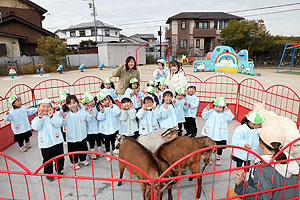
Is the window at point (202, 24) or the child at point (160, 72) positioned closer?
the child at point (160, 72)

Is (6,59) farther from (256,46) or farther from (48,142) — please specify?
(256,46)

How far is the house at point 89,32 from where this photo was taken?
40.4 metres

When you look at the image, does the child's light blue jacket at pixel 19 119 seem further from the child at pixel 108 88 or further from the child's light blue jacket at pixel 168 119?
the child's light blue jacket at pixel 168 119

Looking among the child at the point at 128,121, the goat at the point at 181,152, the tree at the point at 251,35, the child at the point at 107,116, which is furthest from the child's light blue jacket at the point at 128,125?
the tree at the point at 251,35

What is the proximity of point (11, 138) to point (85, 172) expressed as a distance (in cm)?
246

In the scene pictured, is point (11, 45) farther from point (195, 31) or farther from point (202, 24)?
point (202, 24)

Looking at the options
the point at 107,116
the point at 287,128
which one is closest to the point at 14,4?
the point at 107,116

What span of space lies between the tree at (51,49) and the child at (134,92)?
54.5ft

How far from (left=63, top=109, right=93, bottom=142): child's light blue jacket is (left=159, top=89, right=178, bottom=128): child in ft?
4.55

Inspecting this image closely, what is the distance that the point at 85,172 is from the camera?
3.91 m

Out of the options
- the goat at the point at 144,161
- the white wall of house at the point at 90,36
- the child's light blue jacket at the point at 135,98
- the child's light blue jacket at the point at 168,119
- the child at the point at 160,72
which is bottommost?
the goat at the point at 144,161

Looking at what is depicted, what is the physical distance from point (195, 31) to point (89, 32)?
20.4 metres

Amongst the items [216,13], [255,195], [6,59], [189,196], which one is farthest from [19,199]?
[216,13]

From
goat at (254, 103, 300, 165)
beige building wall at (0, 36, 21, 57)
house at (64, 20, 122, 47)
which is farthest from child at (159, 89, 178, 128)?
house at (64, 20, 122, 47)
